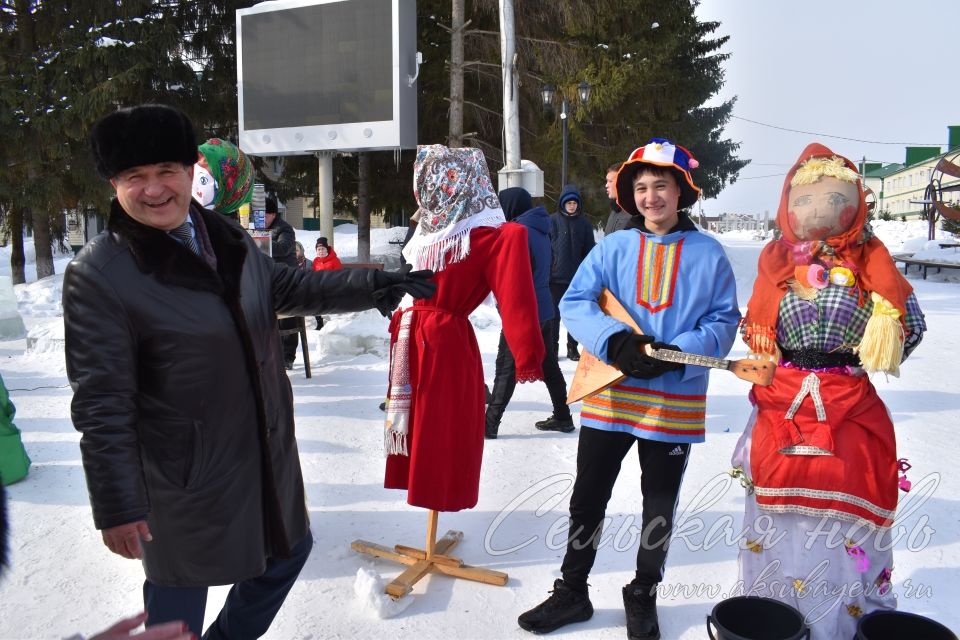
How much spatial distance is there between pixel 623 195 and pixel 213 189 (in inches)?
83.1

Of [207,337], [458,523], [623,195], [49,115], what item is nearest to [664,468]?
[623,195]

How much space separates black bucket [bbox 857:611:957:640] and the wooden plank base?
1.38 m

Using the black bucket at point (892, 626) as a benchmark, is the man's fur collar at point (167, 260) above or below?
above

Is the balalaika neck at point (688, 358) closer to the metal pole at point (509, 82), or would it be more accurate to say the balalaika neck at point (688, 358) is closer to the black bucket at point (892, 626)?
the black bucket at point (892, 626)

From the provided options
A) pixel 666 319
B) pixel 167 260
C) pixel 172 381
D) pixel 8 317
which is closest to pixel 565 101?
pixel 8 317

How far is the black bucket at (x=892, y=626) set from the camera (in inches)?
81.7

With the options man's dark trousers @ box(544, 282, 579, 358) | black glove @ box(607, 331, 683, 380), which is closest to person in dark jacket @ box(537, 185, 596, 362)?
man's dark trousers @ box(544, 282, 579, 358)

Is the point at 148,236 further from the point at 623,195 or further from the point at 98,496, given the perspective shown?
the point at 623,195

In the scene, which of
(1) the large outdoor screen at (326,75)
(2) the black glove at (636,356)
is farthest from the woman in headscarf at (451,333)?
(1) the large outdoor screen at (326,75)

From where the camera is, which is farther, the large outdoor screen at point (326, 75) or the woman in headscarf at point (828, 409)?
the large outdoor screen at point (326, 75)

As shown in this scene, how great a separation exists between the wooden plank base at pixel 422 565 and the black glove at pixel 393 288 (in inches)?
51.5

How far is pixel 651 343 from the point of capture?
2.37 m

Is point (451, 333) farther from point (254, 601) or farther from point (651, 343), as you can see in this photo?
point (254, 601)

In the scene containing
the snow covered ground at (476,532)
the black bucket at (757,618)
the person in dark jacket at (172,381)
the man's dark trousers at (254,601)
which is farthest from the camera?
the snow covered ground at (476,532)
